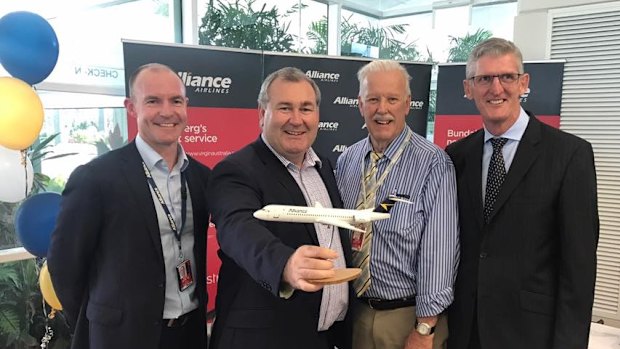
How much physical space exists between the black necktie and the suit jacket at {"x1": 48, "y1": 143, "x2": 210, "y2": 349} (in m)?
1.52

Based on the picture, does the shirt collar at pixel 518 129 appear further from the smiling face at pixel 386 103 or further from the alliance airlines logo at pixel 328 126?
the alliance airlines logo at pixel 328 126

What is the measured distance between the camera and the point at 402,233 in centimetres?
218

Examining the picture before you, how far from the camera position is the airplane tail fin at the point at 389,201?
203 cm

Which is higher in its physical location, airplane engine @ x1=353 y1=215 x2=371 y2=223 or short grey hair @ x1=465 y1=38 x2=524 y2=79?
short grey hair @ x1=465 y1=38 x2=524 y2=79

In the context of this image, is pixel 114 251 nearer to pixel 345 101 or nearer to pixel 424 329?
pixel 424 329

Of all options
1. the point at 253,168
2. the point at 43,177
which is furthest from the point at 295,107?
the point at 43,177

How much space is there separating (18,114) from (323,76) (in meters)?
2.83

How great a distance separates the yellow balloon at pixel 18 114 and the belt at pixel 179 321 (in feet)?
4.71

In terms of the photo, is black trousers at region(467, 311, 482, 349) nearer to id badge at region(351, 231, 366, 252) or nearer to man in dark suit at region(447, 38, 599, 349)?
man in dark suit at region(447, 38, 599, 349)

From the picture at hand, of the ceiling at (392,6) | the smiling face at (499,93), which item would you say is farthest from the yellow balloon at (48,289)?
the ceiling at (392,6)

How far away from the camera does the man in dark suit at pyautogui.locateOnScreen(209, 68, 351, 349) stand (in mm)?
1768

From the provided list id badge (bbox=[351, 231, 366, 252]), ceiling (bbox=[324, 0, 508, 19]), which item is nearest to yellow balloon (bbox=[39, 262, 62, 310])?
id badge (bbox=[351, 231, 366, 252])

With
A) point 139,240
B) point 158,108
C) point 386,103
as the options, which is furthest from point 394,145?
point 139,240

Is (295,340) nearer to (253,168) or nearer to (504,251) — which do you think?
(253,168)
